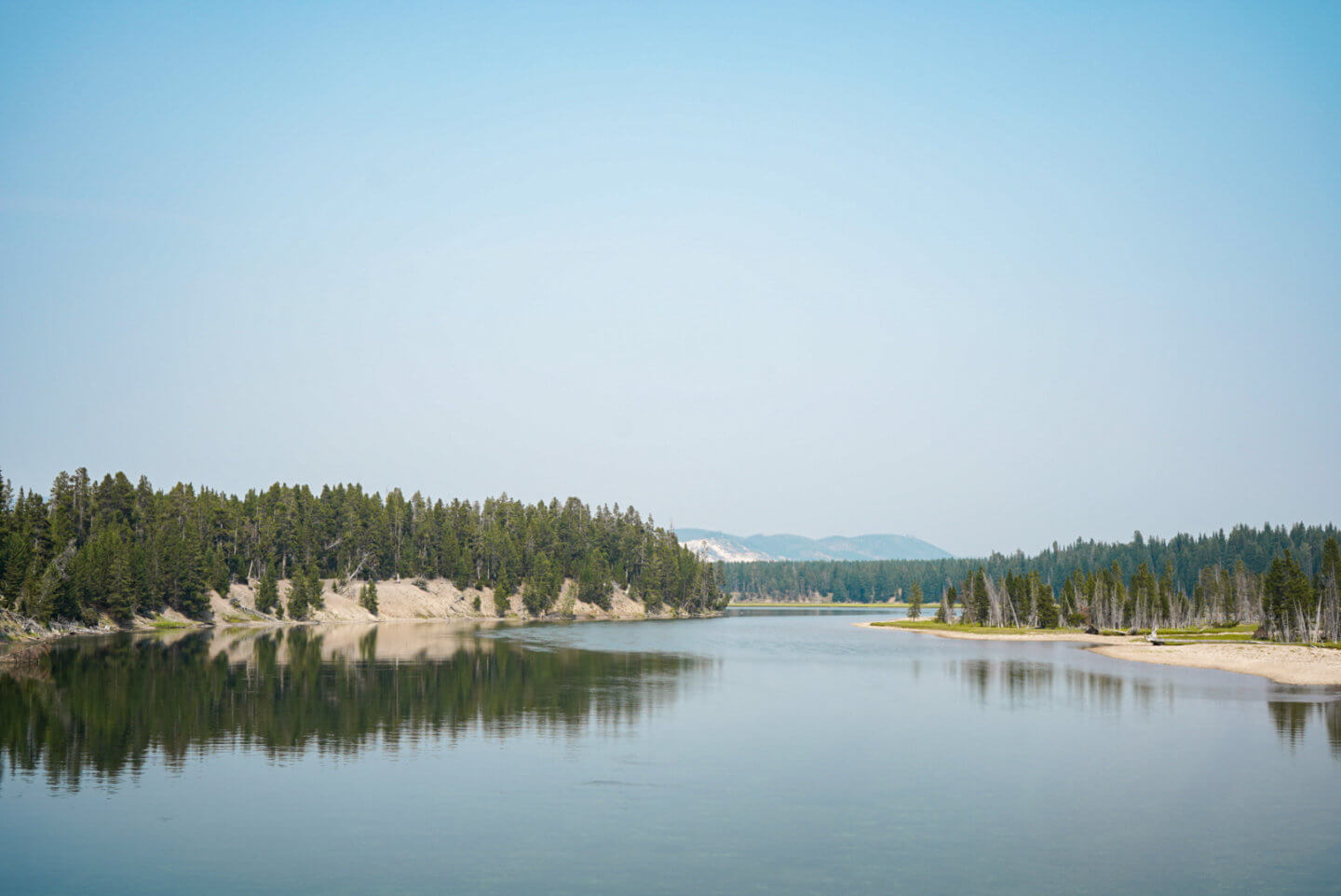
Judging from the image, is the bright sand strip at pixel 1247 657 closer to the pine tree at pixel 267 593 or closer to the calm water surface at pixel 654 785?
the calm water surface at pixel 654 785

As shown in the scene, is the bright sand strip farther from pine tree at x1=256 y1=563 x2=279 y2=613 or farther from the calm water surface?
pine tree at x1=256 y1=563 x2=279 y2=613

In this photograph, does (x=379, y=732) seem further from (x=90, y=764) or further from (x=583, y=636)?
(x=583, y=636)

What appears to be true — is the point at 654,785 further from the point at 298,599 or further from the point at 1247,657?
the point at 298,599

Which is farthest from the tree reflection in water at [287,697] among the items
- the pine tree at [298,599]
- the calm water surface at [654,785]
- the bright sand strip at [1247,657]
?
the pine tree at [298,599]

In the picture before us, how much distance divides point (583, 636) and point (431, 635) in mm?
23425

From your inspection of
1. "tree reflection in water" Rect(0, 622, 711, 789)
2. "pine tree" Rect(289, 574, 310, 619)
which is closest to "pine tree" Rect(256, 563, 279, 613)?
"pine tree" Rect(289, 574, 310, 619)

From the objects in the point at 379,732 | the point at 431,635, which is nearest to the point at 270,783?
the point at 379,732

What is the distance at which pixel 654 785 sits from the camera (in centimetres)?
4438

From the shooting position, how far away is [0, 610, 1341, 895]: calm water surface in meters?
31.7

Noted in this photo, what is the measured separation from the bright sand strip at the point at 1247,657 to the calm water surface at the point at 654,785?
12.2 meters

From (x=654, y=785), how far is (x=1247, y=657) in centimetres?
9832

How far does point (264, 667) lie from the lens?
9169 cm

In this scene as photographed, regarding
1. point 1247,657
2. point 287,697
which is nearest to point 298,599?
point 287,697

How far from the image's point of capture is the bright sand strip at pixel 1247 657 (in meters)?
97.0
